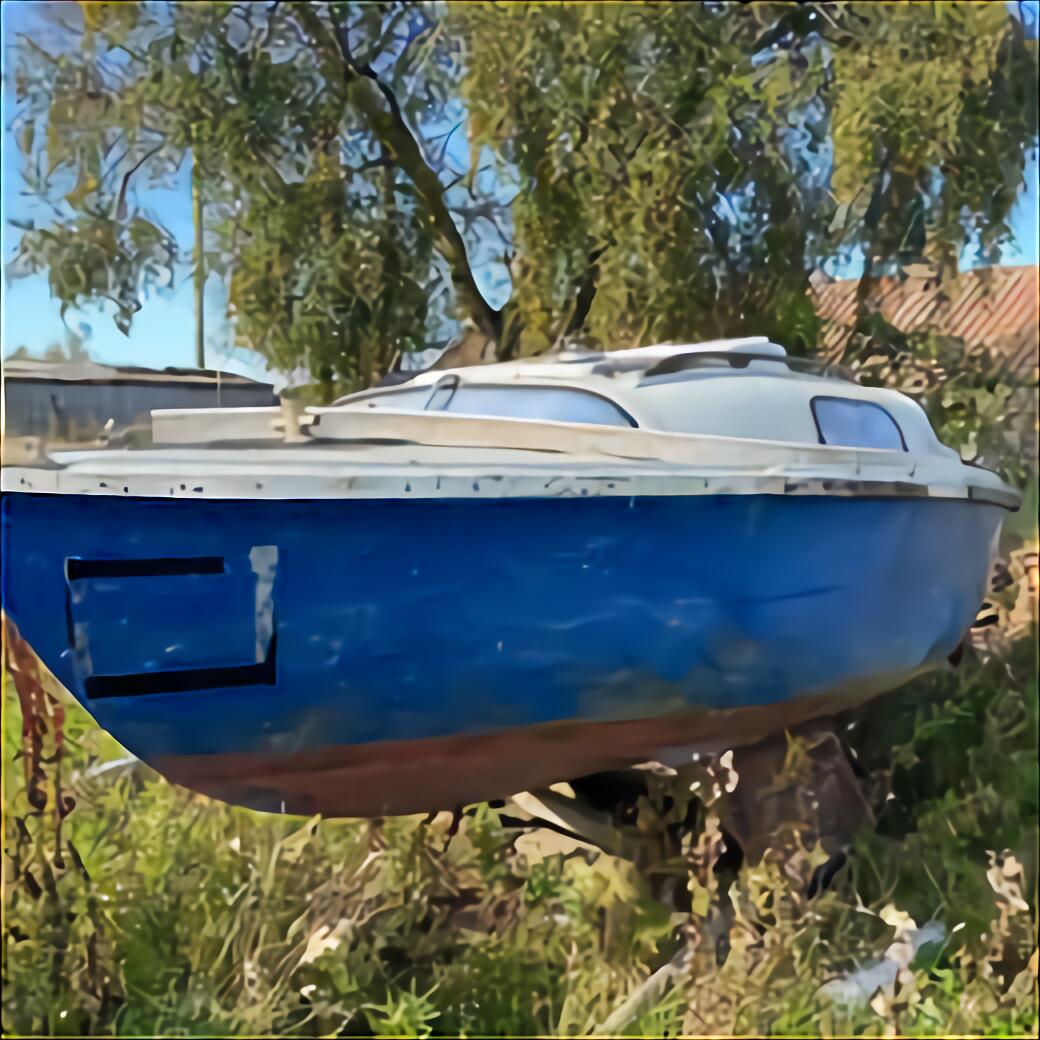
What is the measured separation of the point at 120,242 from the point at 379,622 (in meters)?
0.97

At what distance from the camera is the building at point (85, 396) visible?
5.26ft

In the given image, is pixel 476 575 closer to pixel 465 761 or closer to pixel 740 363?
pixel 465 761

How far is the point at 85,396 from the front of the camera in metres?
1.62

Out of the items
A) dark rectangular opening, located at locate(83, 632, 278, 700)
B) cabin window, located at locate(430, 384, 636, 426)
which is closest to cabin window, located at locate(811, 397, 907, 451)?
cabin window, located at locate(430, 384, 636, 426)

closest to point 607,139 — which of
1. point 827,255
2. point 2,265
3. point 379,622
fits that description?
point 827,255

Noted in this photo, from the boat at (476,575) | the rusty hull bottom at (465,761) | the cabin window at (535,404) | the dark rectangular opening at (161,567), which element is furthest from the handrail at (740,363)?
the dark rectangular opening at (161,567)

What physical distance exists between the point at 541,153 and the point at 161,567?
111 cm

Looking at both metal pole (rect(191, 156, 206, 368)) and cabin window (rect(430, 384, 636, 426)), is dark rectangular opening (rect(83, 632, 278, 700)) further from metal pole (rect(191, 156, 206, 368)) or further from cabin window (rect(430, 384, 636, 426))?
metal pole (rect(191, 156, 206, 368))

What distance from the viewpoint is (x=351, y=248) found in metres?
1.75

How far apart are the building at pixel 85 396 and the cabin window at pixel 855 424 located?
115cm

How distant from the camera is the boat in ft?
4.30

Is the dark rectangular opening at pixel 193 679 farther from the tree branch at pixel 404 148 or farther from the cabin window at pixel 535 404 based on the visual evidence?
the tree branch at pixel 404 148

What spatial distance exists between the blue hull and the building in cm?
28

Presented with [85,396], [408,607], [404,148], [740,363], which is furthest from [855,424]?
[85,396]
